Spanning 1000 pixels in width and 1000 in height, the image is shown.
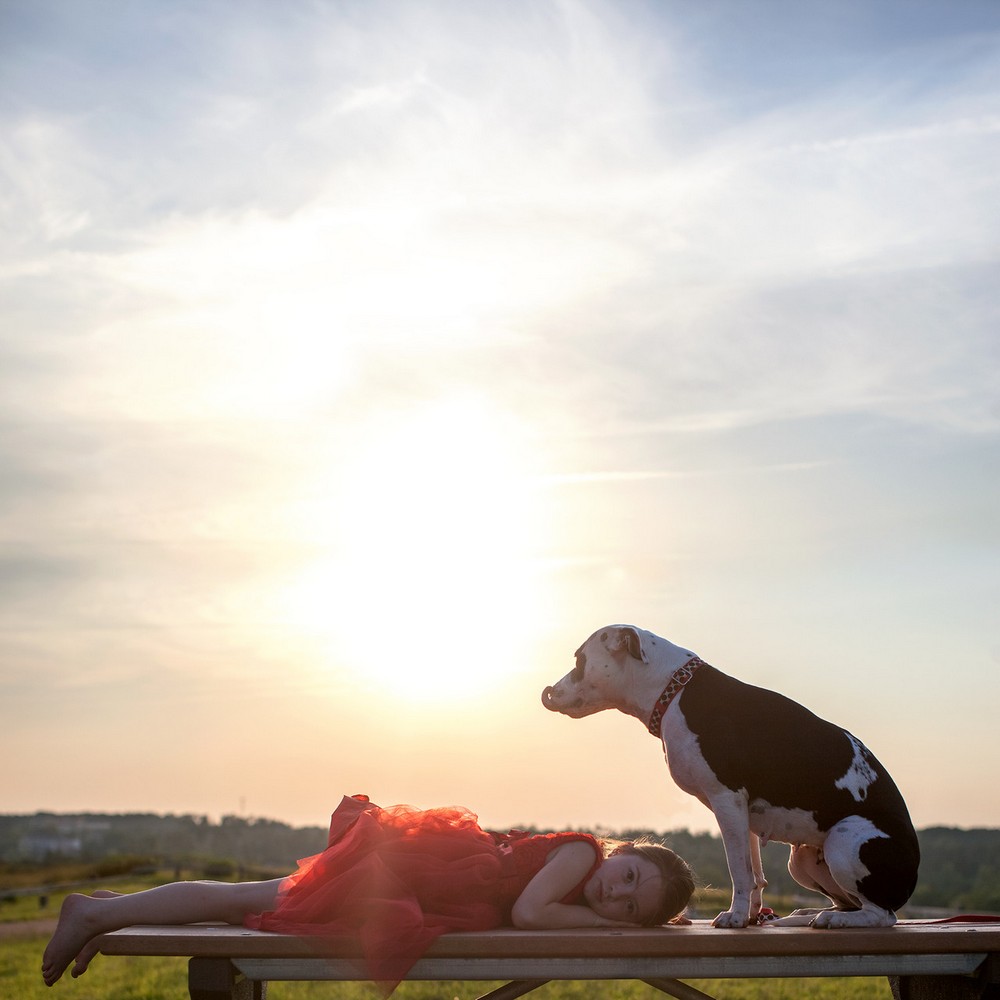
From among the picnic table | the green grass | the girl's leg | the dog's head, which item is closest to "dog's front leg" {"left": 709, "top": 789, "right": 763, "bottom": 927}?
the picnic table

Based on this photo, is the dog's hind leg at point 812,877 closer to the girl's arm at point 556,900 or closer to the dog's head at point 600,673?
the girl's arm at point 556,900

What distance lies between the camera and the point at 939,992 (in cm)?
532

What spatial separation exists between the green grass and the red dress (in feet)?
15.1

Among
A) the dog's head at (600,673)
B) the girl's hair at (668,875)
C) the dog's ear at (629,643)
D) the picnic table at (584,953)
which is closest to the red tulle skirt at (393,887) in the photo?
the picnic table at (584,953)

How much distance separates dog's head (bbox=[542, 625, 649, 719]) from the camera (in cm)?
568

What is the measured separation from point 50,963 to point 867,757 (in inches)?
152

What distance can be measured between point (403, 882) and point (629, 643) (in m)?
1.59

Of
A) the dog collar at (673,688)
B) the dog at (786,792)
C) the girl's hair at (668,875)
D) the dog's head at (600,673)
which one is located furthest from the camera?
the dog's head at (600,673)

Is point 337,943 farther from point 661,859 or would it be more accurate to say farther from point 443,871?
point 661,859

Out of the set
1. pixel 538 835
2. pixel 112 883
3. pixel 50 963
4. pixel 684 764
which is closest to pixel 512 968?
pixel 538 835

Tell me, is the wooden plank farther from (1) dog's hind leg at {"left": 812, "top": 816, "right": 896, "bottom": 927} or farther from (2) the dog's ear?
(2) the dog's ear

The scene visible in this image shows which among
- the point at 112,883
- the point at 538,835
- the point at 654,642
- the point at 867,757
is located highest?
the point at 654,642

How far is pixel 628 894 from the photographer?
516 centimetres

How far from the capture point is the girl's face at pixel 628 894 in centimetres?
516
